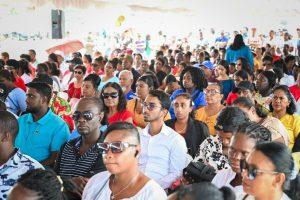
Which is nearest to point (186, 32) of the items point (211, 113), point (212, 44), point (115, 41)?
point (212, 44)

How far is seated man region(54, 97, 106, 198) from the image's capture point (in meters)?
3.14

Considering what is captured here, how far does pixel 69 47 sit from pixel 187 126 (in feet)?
24.4

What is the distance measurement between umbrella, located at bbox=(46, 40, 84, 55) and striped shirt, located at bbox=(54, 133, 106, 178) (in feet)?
25.1

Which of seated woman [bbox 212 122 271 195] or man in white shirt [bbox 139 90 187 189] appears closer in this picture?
seated woman [bbox 212 122 271 195]

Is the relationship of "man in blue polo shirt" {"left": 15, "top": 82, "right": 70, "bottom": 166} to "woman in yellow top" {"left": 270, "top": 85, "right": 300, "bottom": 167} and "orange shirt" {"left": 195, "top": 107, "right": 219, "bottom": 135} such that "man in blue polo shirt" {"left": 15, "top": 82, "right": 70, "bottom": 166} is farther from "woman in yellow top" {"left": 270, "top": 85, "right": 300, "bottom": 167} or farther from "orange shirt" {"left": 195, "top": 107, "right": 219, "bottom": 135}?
"woman in yellow top" {"left": 270, "top": 85, "right": 300, "bottom": 167}

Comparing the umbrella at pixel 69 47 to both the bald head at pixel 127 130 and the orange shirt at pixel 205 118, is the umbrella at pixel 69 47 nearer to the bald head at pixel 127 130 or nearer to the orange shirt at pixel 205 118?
the orange shirt at pixel 205 118

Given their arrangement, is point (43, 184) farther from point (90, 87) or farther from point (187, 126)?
point (90, 87)

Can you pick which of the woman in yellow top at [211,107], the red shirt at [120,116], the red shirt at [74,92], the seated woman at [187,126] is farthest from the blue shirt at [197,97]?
the red shirt at [74,92]

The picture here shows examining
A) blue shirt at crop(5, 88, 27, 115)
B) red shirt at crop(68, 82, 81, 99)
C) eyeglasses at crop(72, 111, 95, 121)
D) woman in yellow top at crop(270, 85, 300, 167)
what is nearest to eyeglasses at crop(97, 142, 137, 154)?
eyeglasses at crop(72, 111, 95, 121)

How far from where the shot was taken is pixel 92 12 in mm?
11383

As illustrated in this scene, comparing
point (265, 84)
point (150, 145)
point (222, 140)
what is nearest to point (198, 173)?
point (222, 140)

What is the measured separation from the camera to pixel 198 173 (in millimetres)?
3064

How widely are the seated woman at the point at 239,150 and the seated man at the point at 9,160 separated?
1069 mm

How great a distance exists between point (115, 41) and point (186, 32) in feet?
6.83
